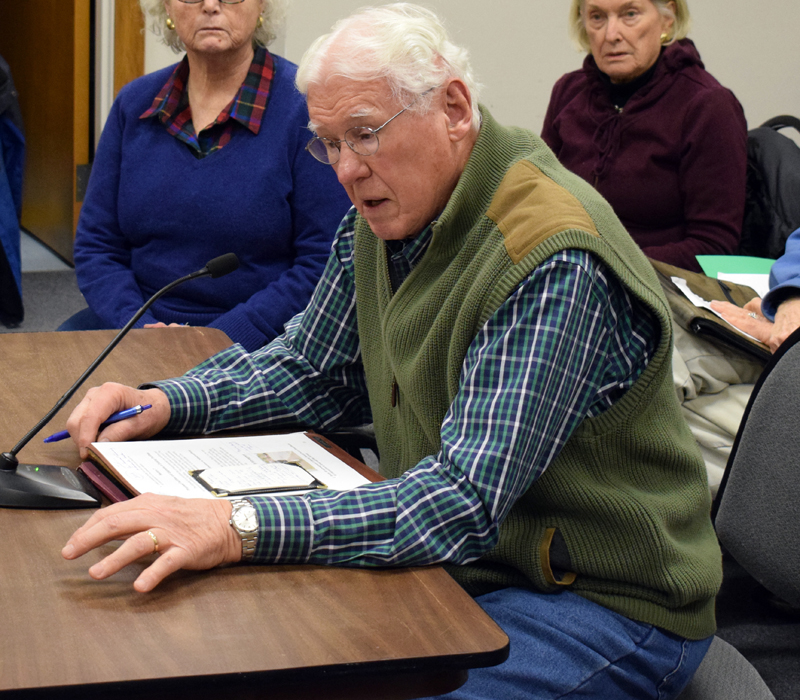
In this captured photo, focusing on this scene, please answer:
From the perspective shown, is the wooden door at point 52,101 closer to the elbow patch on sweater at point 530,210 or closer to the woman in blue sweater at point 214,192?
the woman in blue sweater at point 214,192

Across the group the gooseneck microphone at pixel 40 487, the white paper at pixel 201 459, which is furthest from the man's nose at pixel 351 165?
the gooseneck microphone at pixel 40 487

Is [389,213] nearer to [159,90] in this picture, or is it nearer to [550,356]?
[550,356]

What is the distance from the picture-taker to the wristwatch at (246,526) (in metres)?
0.92

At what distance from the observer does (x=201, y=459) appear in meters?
1.17

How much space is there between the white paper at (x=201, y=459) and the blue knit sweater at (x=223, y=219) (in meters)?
0.80

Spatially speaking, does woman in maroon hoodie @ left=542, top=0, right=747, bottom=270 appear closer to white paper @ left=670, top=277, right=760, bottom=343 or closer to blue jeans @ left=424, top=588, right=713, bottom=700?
white paper @ left=670, top=277, right=760, bottom=343

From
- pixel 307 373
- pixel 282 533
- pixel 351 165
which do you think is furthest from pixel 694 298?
pixel 282 533

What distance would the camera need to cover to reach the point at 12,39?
209 inches

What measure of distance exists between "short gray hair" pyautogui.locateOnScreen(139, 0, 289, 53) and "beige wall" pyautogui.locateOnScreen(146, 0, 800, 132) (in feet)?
5.17

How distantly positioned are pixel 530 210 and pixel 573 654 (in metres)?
0.49

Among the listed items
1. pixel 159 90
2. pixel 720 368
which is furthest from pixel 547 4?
pixel 720 368

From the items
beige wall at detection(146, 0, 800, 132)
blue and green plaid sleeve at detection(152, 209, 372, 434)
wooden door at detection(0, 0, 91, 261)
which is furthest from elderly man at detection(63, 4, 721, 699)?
wooden door at detection(0, 0, 91, 261)

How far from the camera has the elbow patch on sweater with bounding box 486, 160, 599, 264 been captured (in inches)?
40.8

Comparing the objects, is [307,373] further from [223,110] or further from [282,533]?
[223,110]
